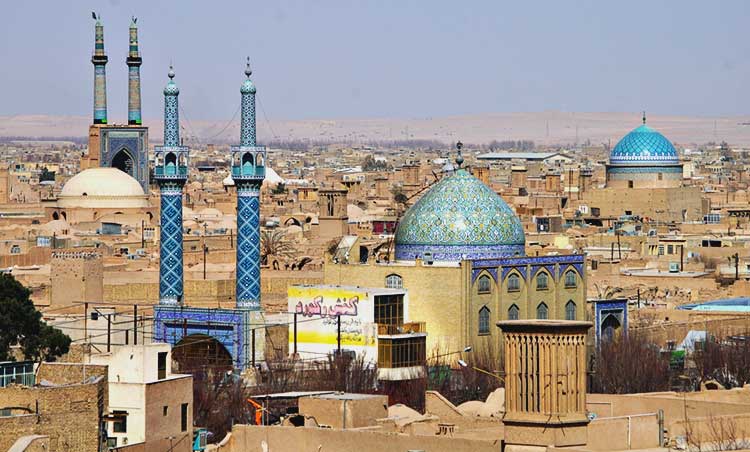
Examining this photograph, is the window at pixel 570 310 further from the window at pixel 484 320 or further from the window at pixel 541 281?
the window at pixel 484 320

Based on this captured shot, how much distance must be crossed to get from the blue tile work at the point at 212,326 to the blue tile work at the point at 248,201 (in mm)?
399

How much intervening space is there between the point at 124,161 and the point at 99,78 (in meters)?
2.68

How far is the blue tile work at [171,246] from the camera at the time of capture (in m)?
28.8

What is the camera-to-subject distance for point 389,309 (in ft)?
89.5

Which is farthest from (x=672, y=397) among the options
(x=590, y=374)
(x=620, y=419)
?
(x=590, y=374)

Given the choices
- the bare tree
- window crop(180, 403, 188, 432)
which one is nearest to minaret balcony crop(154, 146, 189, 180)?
the bare tree

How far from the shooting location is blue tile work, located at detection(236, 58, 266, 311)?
28.1 m

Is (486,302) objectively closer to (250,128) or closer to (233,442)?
(250,128)

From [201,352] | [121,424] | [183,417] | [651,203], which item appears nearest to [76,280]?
[201,352]

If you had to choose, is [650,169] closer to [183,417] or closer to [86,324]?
[86,324]

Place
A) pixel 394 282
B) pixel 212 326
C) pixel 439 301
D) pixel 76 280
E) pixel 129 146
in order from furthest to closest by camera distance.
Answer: pixel 129 146 → pixel 76 280 → pixel 394 282 → pixel 439 301 → pixel 212 326

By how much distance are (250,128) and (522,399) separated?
15265mm

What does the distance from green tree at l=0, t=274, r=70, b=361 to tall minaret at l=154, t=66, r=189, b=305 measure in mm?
2320

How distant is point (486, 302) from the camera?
2867cm
